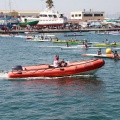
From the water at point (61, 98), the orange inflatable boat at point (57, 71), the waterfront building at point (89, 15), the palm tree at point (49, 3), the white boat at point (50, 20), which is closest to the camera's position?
the water at point (61, 98)

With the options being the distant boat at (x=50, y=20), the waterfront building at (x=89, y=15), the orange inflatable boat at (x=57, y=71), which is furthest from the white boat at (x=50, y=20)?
the orange inflatable boat at (x=57, y=71)

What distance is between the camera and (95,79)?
96.3 feet

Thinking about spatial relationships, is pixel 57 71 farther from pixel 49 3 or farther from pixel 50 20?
pixel 49 3

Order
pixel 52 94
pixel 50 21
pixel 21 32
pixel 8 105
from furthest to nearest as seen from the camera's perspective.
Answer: pixel 50 21, pixel 21 32, pixel 52 94, pixel 8 105

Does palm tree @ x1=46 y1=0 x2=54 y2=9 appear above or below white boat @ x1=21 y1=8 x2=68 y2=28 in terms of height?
above

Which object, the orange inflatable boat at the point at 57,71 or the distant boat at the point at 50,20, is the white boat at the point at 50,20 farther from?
the orange inflatable boat at the point at 57,71

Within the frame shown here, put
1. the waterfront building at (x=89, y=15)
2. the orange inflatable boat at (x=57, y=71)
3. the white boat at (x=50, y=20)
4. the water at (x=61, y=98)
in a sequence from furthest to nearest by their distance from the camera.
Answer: the waterfront building at (x=89, y=15)
the white boat at (x=50, y=20)
the orange inflatable boat at (x=57, y=71)
the water at (x=61, y=98)

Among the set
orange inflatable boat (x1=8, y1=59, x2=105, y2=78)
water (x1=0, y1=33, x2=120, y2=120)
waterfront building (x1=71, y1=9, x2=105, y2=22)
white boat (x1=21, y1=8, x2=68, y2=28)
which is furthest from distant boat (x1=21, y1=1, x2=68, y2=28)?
orange inflatable boat (x1=8, y1=59, x2=105, y2=78)

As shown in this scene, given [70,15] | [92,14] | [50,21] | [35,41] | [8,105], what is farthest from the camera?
[70,15]

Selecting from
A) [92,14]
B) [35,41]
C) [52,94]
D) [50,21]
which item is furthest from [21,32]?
[52,94]

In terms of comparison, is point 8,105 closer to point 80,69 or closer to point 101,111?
point 101,111

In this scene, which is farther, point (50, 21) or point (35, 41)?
point (50, 21)

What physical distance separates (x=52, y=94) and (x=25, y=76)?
5747mm

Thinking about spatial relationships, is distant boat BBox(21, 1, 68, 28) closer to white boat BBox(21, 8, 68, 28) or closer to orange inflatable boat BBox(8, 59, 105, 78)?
white boat BBox(21, 8, 68, 28)
